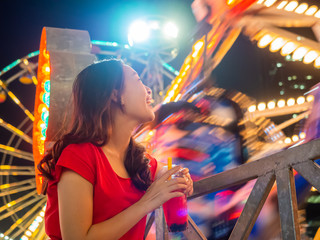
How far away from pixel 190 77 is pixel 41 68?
8.33 feet

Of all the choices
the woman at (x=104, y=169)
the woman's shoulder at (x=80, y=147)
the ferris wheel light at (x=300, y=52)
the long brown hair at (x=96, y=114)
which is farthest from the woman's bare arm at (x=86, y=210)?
the ferris wheel light at (x=300, y=52)

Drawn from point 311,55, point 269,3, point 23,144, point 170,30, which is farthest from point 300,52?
point 23,144

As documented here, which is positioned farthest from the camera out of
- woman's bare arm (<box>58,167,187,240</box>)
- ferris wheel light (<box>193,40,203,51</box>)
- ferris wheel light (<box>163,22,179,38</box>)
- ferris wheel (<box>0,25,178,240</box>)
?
ferris wheel (<box>0,25,178,240</box>)

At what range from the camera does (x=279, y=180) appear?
4.82 feet

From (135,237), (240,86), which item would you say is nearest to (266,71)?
(240,86)

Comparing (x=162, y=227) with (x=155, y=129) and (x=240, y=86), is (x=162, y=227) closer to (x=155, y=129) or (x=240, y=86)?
(x=155, y=129)

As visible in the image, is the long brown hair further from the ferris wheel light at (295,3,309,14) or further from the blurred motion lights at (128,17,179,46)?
the blurred motion lights at (128,17,179,46)

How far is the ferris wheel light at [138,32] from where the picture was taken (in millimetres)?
11297

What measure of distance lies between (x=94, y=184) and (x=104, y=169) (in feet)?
0.35

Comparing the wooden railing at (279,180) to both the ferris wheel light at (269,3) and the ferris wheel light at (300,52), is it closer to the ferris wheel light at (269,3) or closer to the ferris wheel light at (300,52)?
the ferris wheel light at (269,3)

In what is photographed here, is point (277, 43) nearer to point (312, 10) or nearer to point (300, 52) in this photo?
point (300, 52)

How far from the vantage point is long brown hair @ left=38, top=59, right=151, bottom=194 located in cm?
179

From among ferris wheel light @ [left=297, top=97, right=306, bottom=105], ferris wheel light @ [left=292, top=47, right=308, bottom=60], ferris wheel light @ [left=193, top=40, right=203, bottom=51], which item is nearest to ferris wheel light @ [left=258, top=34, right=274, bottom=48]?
ferris wheel light @ [left=292, top=47, right=308, bottom=60]

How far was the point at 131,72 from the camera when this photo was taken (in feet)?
6.69
